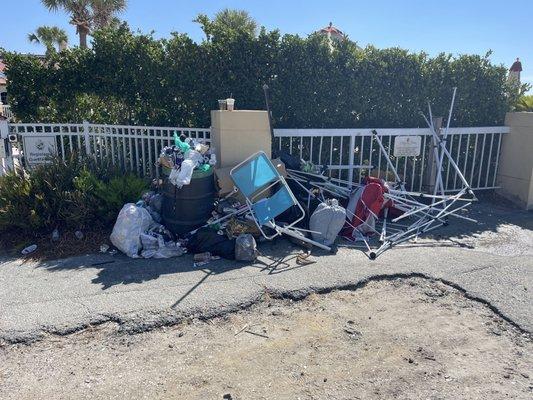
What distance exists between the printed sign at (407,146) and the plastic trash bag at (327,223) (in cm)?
253

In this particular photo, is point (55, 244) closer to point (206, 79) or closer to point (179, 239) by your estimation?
point (179, 239)

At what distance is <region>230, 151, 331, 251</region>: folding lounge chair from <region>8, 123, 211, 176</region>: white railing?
123cm

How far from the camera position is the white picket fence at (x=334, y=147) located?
22.2 ft

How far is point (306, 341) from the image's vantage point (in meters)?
3.64

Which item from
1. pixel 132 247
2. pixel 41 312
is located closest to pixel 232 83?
pixel 132 247

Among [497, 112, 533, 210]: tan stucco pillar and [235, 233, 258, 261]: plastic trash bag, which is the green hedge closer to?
[497, 112, 533, 210]: tan stucco pillar

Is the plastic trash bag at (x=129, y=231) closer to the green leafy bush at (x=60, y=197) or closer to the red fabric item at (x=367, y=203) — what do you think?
the green leafy bush at (x=60, y=197)

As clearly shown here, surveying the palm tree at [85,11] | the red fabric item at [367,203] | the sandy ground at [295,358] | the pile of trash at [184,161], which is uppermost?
the palm tree at [85,11]

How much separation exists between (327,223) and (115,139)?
3.62 meters

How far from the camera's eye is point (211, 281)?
15.2ft

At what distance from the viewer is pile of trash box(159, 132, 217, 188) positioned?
5367 millimetres

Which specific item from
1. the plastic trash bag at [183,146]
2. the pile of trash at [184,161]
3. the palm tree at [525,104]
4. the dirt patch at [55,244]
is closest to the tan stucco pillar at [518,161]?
the palm tree at [525,104]

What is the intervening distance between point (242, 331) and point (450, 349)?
1646 millimetres

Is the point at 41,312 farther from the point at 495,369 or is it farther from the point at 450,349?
the point at 495,369
